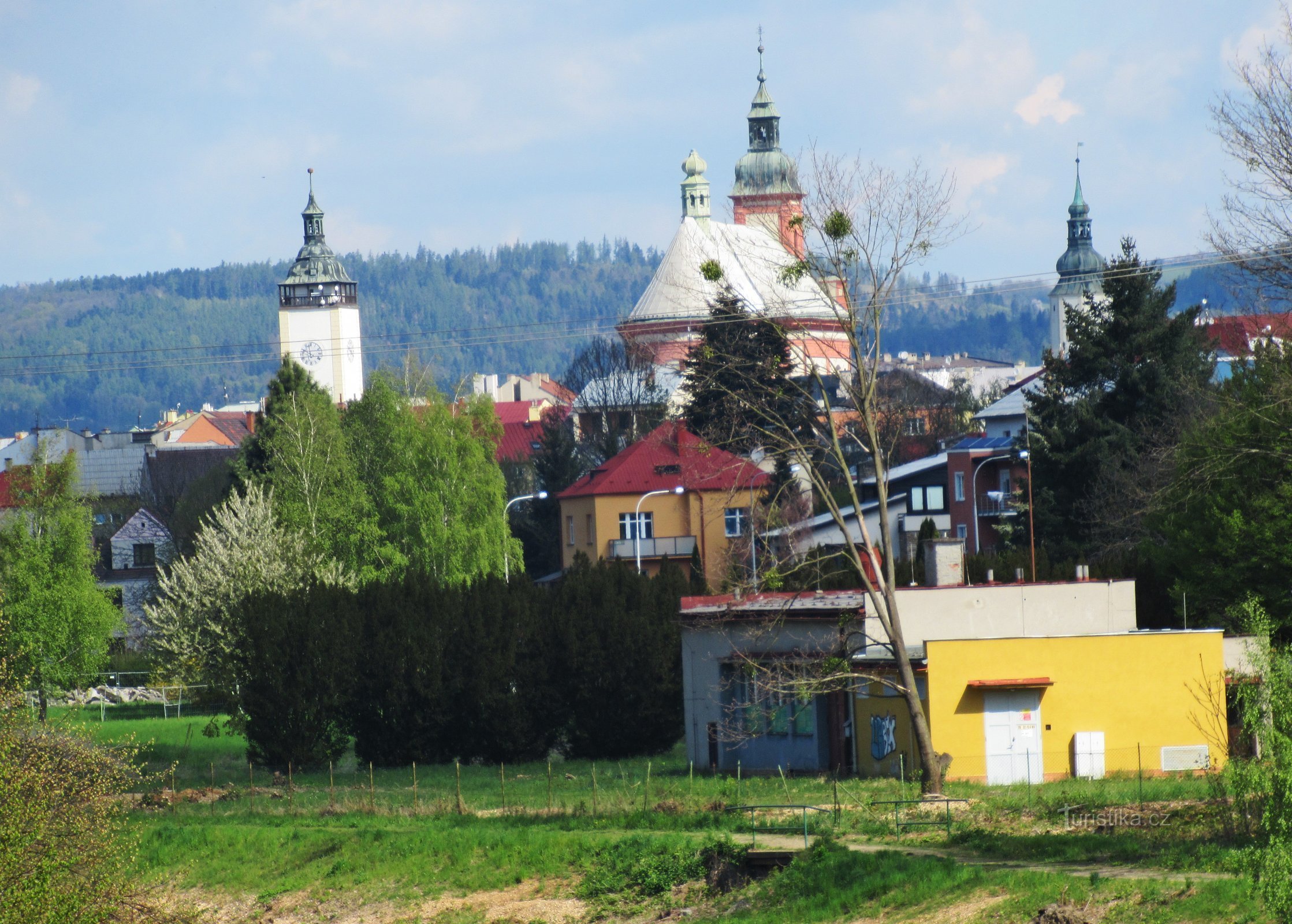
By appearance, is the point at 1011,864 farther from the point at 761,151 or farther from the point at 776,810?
the point at 761,151

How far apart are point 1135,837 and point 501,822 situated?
11.0 meters

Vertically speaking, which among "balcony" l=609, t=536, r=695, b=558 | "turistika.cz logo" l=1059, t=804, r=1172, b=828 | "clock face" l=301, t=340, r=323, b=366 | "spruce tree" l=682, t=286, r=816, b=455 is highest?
"clock face" l=301, t=340, r=323, b=366

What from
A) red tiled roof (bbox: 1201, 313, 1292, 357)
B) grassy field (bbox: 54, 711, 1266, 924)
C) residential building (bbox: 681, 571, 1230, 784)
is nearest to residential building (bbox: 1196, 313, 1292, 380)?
red tiled roof (bbox: 1201, 313, 1292, 357)

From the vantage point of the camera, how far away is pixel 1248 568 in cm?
3916

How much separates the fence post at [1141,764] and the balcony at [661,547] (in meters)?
48.7

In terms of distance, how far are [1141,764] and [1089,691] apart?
1.77 meters

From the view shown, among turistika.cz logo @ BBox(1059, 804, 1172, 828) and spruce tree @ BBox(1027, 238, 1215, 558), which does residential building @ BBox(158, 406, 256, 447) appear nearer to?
spruce tree @ BBox(1027, 238, 1215, 558)

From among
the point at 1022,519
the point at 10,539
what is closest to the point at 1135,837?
the point at 1022,519

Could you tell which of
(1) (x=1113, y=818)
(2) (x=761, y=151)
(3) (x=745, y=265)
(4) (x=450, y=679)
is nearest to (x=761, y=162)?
(2) (x=761, y=151)

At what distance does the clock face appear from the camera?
176000 mm

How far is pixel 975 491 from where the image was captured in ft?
224

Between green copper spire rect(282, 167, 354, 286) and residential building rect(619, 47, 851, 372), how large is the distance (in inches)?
1371

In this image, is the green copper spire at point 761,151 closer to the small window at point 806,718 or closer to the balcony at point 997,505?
the balcony at point 997,505

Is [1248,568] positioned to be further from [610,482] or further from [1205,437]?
[610,482]
